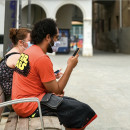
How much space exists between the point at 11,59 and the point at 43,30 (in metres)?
0.93

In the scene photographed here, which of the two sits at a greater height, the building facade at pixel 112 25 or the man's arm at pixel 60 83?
the building facade at pixel 112 25

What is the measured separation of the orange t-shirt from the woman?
773mm

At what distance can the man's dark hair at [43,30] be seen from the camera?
107 inches

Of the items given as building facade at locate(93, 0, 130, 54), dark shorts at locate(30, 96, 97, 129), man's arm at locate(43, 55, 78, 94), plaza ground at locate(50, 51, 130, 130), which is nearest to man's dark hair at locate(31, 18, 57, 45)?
man's arm at locate(43, 55, 78, 94)

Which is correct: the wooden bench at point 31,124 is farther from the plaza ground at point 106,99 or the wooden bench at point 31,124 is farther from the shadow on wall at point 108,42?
the shadow on wall at point 108,42

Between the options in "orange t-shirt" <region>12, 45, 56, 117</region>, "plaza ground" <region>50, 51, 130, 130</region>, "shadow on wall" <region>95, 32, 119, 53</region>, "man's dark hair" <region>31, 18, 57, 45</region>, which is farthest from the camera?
"shadow on wall" <region>95, 32, 119, 53</region>

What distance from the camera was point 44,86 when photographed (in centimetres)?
271

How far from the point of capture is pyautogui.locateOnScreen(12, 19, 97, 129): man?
2.61 metres

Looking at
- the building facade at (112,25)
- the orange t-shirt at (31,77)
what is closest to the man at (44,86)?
the orange t-shirt at (31,77)

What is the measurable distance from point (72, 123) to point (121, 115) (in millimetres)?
2482

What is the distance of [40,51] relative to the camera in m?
2.68

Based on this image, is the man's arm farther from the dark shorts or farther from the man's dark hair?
the man's dark hair

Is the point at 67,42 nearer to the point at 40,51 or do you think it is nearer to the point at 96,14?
Result: the point at 96,14

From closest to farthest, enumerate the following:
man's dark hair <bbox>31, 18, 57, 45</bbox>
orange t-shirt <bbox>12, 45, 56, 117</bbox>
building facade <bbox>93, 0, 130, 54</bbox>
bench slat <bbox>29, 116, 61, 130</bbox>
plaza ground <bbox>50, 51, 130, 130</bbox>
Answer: bench slat <bbox>29, 116, 61, 130</bbox> < orange t-shirt <bbox>12, 45, 56, 117</bbox> < man's dark hair <bbox>31, 18, 57, 45</bbox> < plaza ground <bbox>50, 51, 130, 130</bbox> < building facade <bbox>93, 0, 130, 54</bbox>
